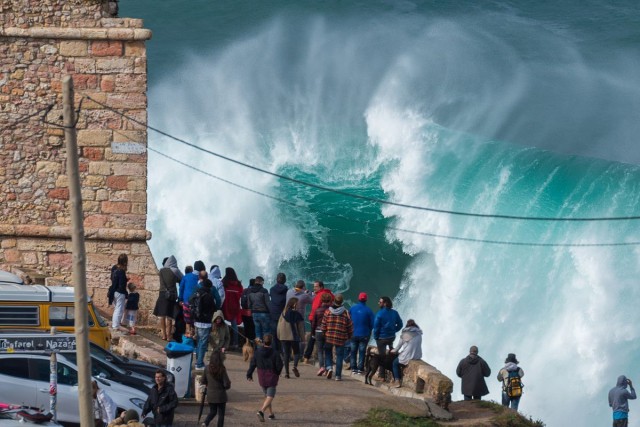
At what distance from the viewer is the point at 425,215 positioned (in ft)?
111

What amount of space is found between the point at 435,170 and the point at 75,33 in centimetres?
1528

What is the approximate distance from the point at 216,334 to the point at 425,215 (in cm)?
1454

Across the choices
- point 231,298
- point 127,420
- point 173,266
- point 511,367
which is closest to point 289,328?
point 231,298

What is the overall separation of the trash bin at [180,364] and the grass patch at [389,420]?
213cm

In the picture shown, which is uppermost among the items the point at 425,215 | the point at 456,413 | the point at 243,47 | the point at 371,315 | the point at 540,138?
the point at 243,47

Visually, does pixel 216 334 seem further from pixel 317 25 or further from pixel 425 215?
pixel 317 25

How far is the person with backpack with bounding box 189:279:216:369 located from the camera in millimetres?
20031

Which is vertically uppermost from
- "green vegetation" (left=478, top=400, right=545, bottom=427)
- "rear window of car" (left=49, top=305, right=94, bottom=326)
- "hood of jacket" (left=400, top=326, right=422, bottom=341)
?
"rear window of car" (left=49, top=305, right=94, bottom=326)

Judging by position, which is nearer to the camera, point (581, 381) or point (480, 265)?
point (581, 381)

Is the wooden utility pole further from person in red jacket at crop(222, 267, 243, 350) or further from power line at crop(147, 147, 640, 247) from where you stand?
power line at crop(147, 147, 640, 247)

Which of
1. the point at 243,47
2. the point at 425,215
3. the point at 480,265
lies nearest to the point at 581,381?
the point at 480,265

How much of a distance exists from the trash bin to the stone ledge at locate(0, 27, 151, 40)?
568 cm

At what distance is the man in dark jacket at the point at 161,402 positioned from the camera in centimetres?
1636

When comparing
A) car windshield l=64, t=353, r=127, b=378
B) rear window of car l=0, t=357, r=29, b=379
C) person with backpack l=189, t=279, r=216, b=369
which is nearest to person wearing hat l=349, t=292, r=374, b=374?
person with backpack l=189, t=279, r=216, b=369
